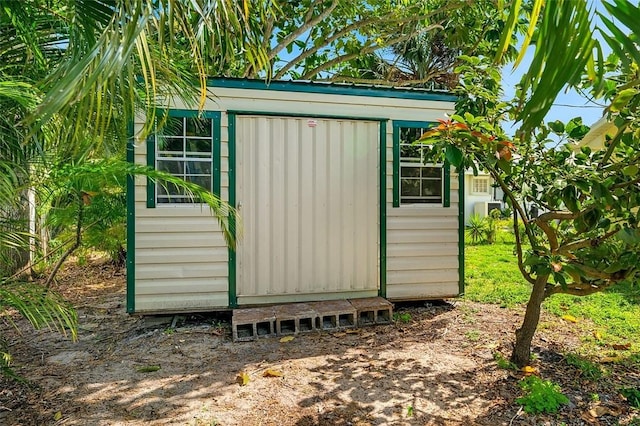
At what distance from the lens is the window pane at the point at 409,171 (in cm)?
453

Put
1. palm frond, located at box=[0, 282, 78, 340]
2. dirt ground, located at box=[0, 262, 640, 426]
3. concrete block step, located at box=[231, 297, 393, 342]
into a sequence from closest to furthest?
palm frond, located at box=[0, 282, 78, 340] → dirt ground, located at box=[0, 262, 640, 426] → concrete block step, located at box=[231, 297, 393, 342]

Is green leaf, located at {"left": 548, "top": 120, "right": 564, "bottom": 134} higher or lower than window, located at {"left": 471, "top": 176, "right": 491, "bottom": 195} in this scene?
lower

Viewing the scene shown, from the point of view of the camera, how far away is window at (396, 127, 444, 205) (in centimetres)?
451

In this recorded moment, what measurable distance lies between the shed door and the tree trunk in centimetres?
173

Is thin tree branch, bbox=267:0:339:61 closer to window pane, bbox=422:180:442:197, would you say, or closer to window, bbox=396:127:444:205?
window, bbox=396:127:444:205

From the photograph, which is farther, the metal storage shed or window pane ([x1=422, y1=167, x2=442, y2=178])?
window pane ([x1=422, y1=167, x2=442, y2=178])

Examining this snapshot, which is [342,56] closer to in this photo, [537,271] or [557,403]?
[537,271]

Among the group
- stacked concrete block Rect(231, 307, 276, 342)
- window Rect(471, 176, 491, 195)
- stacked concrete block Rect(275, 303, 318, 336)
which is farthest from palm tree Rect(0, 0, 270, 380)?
window Rect(471, 176, 491, 195)

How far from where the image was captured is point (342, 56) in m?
7.60

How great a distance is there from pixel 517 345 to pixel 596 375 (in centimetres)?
52

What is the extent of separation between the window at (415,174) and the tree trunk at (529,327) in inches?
74.0

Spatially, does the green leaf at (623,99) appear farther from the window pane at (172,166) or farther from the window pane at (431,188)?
the window pane at (172,166)

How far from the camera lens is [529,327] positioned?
2.89m

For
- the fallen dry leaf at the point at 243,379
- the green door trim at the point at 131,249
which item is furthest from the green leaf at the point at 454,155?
the green door trim at the point at 131,249
